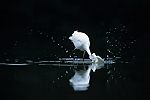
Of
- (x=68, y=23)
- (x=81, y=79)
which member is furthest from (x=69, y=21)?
(x=81, y=79)

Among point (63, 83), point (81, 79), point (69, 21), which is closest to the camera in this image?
point (63, 83)

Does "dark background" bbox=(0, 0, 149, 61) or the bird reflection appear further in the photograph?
"dark background" bbox=(0, 0, 149, 61)

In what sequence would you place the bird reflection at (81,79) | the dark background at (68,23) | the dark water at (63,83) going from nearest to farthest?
the dark water at (63,83), the bird reflection at (81,79), the dark background at (68,23)

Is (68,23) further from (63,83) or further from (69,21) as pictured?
(63,83)

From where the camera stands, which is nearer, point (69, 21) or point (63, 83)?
point (63, 83)

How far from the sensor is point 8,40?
19.1ft

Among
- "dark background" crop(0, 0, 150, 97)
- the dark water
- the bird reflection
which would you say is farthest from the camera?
"dark background" crop(0, 0, 150, 97)

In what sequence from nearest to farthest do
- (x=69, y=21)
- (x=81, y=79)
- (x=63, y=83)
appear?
1. (x=63, y=83)
2. (x=81, y=79)
3. (x=69, y=21)

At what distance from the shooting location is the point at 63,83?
3.25 metres

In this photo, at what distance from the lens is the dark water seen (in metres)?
2.86

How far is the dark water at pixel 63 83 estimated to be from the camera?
2.86m

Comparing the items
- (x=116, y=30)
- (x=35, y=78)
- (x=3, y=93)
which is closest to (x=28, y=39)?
(x=116, y=30)

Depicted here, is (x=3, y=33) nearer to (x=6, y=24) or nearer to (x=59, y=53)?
(x=6, y=24)

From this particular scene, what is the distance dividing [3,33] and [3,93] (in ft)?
9.97
